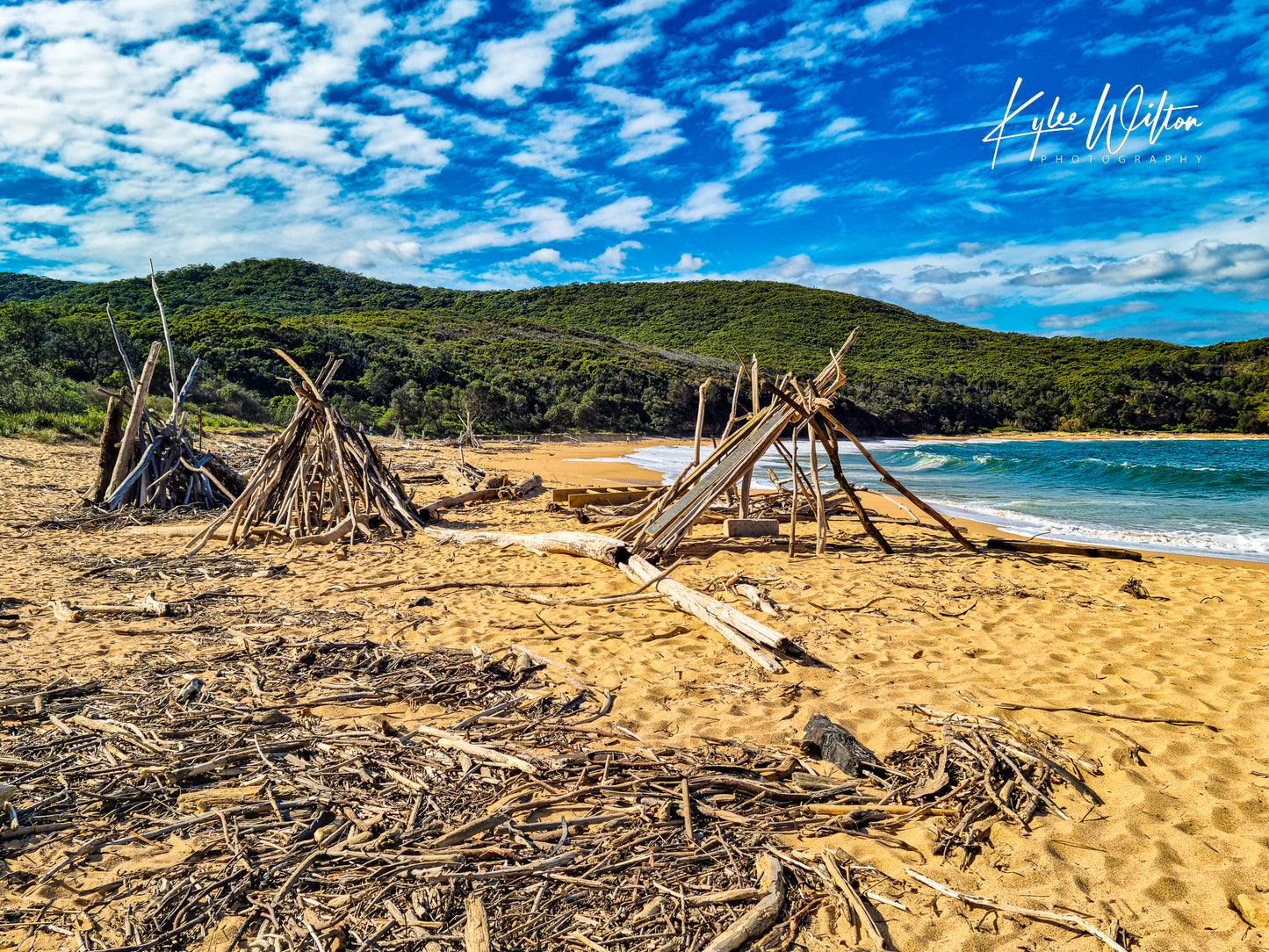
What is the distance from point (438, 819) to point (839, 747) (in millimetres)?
1793

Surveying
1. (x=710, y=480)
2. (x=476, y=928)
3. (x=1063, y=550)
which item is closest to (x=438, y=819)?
(x=476, y=928)

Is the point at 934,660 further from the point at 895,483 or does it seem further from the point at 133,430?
the point at 133,430

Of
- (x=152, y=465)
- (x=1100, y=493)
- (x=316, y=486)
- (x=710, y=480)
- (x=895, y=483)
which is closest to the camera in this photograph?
(x=710, y=480)

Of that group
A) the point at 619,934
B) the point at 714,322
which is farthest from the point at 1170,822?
the point at 714,322

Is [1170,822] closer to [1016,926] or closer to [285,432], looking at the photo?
[1016,926]

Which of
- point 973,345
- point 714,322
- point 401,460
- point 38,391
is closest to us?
point 38,391

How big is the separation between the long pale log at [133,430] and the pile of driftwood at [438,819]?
20.5 ft

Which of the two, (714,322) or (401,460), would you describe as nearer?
(401,460)

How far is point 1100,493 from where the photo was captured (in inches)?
646

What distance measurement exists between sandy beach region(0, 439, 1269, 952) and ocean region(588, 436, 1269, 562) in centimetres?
225

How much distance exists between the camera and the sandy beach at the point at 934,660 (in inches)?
88.6

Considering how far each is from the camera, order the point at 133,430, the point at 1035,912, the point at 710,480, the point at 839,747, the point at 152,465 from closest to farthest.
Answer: the point at 1035,912 < the point at 839,747 < the point at 710,480 < the point at 133,430 < the point at 152,465

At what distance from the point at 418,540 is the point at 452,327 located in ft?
157

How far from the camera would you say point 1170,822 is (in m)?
2.58
